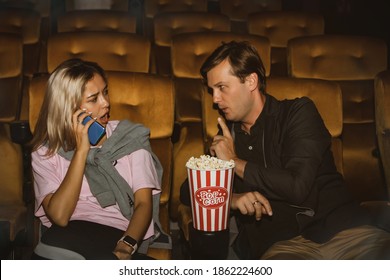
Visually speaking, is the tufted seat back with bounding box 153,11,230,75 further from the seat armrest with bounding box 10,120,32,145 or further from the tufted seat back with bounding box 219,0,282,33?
the seat armrest with bounding box 10,120,32,145

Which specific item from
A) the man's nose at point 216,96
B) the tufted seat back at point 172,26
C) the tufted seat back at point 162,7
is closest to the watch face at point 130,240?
the man's nose at point 216,96

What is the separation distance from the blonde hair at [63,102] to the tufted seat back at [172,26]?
1.55m

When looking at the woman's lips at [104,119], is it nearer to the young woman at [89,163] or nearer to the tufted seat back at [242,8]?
the young woman at [89,163]

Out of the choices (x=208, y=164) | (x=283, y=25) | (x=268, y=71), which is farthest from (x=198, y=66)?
(x=283, y=25)

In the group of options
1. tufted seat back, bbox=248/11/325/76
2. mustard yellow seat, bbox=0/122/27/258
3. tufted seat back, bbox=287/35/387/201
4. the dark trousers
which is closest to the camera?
the dark trousers

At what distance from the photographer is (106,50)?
2504 mm

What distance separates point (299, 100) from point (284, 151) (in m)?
0.19

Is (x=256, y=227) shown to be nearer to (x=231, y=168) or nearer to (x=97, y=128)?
(x=231, y=168)

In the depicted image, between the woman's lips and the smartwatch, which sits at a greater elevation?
the woman's lips

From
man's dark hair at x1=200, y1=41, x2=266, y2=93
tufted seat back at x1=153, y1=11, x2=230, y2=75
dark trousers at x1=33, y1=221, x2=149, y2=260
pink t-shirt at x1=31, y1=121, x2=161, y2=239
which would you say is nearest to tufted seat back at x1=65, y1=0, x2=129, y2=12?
tufted seat back at x1=153, y1=11, x2=230, y2=75

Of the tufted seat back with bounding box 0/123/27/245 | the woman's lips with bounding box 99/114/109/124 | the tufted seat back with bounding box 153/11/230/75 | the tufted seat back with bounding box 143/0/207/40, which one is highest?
the tufted seat back with bounding box 143/0/207/40

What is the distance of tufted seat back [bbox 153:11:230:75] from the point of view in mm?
3232

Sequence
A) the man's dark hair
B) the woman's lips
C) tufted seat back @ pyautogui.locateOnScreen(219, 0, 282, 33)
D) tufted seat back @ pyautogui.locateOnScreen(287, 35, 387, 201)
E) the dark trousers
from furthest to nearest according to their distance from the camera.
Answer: tufted seat back @ pyautogui.locateOnScreen(219, 0, 282, 33)
tufted seat back @ pyautogui.locateOnScreen(287, 35, 387, 201)
the man's dark hair
the woman's lips
the dark trousers
